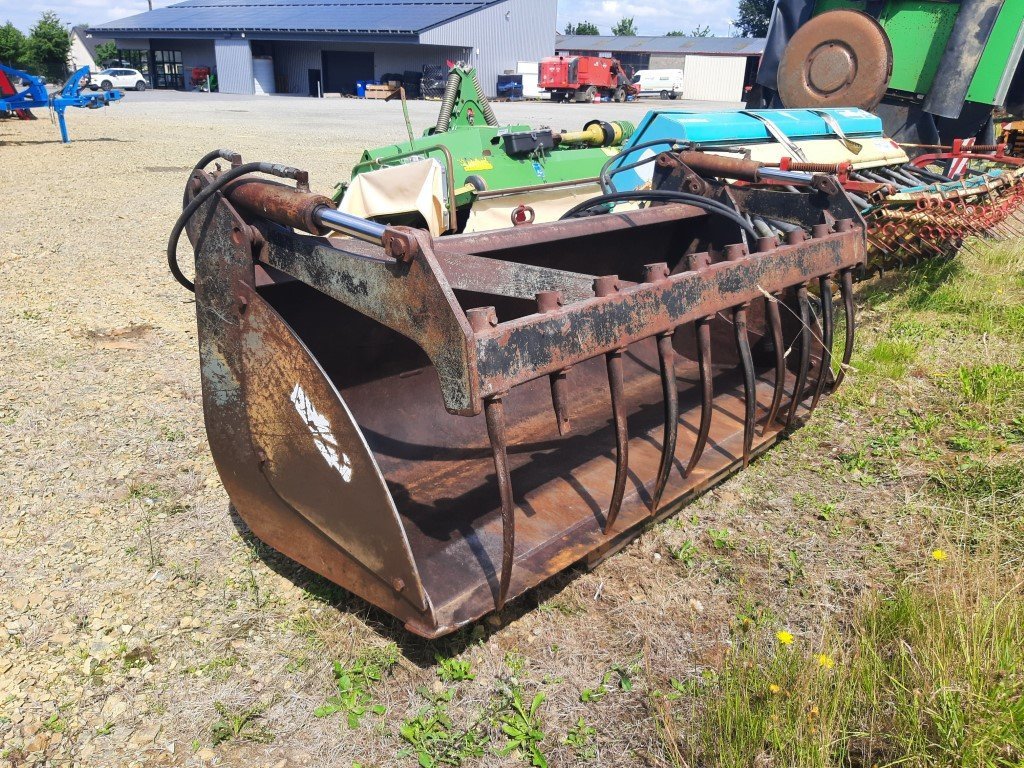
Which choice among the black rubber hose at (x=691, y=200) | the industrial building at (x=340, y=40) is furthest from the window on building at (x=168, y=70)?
the black rubber hose at (x=691, y=200)

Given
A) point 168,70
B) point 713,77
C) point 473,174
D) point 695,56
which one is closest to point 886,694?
point 473,174

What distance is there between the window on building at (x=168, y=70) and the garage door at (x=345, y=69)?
923cm

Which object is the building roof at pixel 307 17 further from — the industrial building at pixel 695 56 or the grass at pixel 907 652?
the grass at pixel 907 652

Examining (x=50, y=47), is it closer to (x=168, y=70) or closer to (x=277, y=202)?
(x=168, y=70)

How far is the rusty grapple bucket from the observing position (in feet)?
5.85

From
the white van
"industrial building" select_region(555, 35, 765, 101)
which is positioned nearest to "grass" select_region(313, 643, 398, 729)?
"industrial building" select_region(555, 35, 765, 101)

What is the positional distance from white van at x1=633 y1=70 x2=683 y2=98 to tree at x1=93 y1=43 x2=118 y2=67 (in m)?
28.5

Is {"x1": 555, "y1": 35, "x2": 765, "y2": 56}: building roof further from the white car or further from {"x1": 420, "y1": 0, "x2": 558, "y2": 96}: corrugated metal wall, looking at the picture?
the white car

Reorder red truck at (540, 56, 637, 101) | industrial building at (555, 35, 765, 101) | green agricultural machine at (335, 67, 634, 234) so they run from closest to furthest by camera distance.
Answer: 1. green agricultural machine at (335, 67, 634, 234)
2. red truck at (540, 56, 637, 101)
3. industrial building at (555, 35, 765, 101)

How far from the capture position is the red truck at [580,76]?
31.3 meters

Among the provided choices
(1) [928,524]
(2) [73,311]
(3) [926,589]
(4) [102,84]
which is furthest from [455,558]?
(4) [102,84]

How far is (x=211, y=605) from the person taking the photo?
7.55 feet

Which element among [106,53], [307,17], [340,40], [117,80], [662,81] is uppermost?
[307,17]

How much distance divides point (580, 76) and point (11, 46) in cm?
2394
